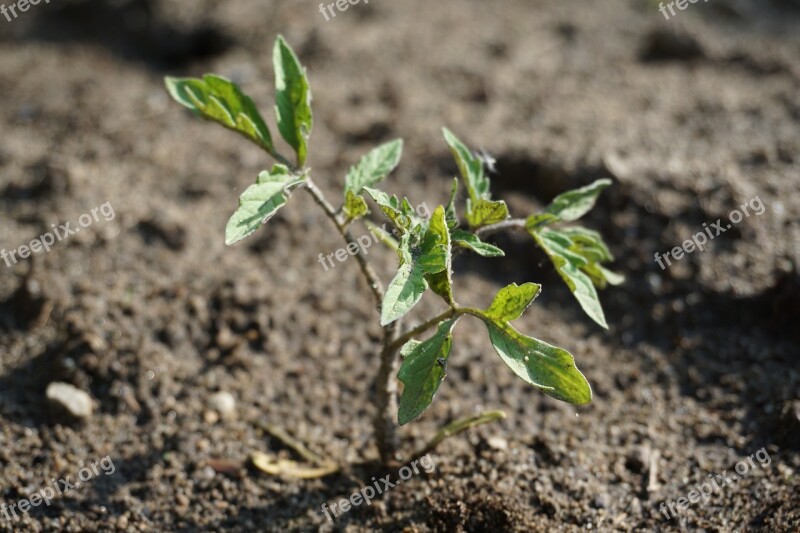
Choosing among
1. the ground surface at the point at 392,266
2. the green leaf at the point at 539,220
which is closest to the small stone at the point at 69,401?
the ground surface at the point at 392,266

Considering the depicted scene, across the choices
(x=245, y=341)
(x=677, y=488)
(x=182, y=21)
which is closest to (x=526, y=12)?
(x=182, y=21)

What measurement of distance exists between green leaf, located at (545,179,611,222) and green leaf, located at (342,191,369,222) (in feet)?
1.53

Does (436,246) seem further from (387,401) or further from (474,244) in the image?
(387,401)

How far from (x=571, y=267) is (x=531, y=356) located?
0.27 metres

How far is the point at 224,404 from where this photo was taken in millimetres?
2211

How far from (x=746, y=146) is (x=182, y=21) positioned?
2667mm

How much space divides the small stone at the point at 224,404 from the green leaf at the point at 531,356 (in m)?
0.97

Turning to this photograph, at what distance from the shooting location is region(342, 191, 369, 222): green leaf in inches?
63.7

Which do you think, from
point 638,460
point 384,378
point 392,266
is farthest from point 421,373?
point 392,266

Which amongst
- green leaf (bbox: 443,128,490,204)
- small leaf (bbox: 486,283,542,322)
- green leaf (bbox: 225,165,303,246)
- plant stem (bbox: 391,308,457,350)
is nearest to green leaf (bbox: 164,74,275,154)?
green leaf (bbox: 225,165,303,246)

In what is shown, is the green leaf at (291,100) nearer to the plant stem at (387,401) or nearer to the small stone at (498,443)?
the plant stem at (387,401)

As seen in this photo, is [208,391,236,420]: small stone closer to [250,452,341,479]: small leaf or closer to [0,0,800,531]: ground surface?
[0,0,800,531]: ground surface

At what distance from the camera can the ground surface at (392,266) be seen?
200cm

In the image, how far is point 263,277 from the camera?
8.53 feet
